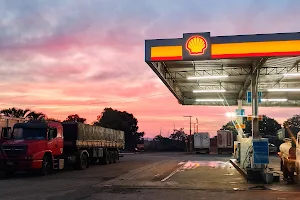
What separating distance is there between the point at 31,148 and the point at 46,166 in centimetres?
172

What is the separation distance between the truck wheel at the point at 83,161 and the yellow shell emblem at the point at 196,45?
12323 mm

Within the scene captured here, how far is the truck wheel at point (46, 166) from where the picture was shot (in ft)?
70.8

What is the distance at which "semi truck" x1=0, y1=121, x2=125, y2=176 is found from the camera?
20.7 metres

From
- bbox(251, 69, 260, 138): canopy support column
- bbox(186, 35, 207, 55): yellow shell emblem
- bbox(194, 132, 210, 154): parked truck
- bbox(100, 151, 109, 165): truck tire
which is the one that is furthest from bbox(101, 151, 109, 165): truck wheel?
bbox(194, 132, 210, 154): parked truck

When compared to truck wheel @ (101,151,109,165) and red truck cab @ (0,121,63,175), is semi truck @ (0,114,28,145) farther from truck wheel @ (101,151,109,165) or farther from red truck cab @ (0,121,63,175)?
truck wheel @ (101,151,109,165)

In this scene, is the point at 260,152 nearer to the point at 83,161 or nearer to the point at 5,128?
the point at 83,161

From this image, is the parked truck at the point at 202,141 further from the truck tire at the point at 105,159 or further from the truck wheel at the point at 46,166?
the truck wheel at the point at 46,166

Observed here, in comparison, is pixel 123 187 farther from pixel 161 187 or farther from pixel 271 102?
pixel 271 102

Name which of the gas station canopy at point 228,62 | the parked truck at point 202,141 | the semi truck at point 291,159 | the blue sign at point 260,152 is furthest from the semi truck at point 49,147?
the parked truck at point 202,141

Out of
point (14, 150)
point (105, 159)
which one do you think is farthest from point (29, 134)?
point (105, 159)

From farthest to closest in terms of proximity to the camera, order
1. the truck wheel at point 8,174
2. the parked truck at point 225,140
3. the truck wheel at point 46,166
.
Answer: the parked truck at point 225,140, the truck wheel at point 46,166, the truck wheel at point 8,174

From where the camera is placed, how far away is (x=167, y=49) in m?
17.5

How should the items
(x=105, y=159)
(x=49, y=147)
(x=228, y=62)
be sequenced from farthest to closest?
(x=105, y=159)
(x=49, y=147)
(x=228, y=62)

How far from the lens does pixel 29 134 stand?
21.9m
